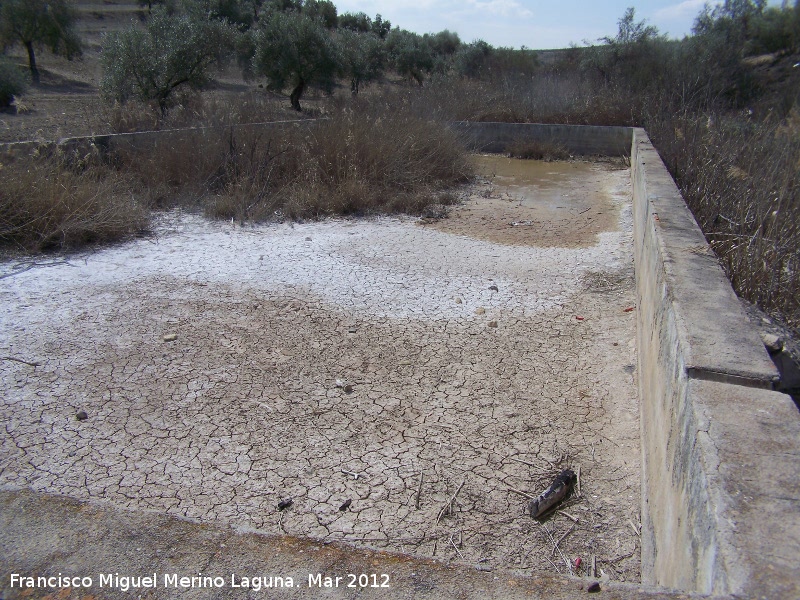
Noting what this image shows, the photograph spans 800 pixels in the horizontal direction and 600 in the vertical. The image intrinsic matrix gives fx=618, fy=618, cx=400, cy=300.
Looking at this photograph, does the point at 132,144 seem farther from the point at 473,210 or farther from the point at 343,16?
the point at 343,16

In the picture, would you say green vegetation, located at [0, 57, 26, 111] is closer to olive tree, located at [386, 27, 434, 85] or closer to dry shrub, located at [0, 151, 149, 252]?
dry shrub, located at [0, 151, 149, 252]

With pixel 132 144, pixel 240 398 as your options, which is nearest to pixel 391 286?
pixel 240 398

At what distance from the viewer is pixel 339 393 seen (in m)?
4.04

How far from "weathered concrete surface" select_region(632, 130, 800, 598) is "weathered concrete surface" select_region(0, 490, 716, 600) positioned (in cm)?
20

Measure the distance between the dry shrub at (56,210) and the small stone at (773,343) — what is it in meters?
6.20

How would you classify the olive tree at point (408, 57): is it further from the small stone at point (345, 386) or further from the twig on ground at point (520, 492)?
the twig on ground at point (520, 492)

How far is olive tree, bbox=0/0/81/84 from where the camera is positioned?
81.4 ft

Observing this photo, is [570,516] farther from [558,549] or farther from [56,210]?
[56,210]

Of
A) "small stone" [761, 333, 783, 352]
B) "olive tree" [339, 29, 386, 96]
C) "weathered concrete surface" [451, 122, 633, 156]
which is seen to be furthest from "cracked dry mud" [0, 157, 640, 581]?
"olive tree" [339, 29, 386, 96]

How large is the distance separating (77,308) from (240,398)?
2.11 metres

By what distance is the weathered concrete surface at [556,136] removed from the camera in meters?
14.3

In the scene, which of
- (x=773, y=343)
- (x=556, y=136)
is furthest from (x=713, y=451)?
(x=556, y=136)

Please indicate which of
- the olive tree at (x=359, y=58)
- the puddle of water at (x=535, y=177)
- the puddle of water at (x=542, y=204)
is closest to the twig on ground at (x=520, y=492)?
the puddle of water at (x=542, y=204)

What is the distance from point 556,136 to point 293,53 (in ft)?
27.3
